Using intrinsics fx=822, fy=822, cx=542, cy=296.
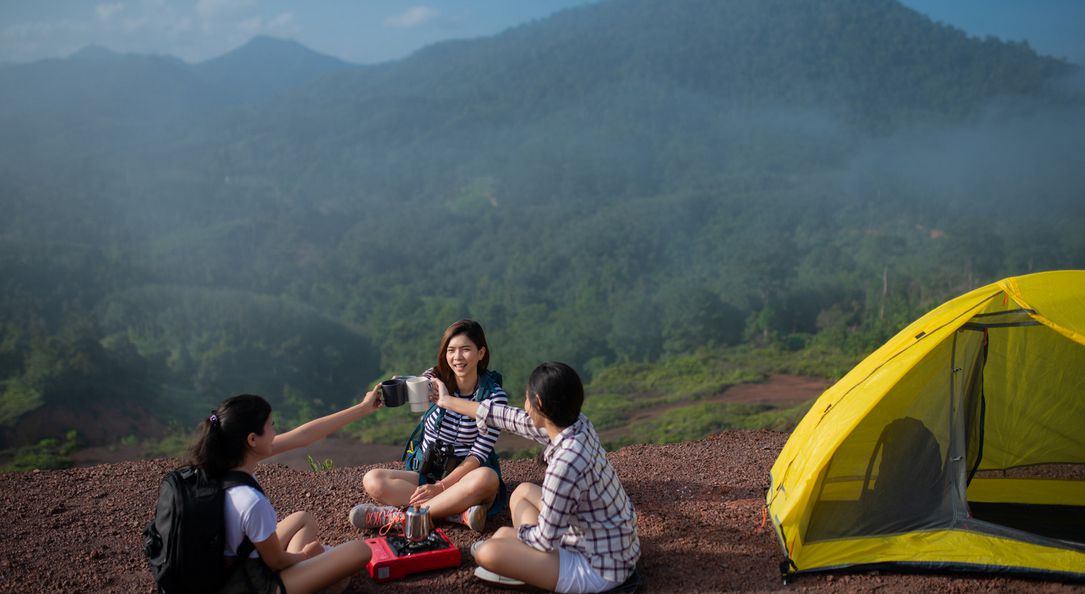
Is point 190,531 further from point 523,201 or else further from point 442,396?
point 523,201

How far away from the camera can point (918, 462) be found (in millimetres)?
4145

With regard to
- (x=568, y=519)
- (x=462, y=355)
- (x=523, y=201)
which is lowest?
(x=568, y=519)

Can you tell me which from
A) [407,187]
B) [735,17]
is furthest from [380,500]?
[735,17]

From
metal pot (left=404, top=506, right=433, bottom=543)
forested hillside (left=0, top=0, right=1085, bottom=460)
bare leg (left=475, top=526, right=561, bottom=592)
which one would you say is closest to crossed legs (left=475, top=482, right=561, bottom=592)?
bare leg (left=475, top=526, right=561, bottom=592)

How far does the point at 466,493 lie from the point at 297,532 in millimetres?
898

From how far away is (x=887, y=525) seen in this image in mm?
4086

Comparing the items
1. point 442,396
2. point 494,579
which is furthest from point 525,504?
point 442,396

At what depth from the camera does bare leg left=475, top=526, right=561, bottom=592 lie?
3.54 meters

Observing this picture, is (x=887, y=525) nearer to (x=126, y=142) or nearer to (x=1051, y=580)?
(x=1051, y=580)

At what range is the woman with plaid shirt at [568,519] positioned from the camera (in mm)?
→ 3393

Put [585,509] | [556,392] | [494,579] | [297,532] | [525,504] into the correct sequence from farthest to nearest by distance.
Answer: [525,504] → [297,532] → [494,579] → [585,509] → [556,392]

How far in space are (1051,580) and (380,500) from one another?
336 centimetres

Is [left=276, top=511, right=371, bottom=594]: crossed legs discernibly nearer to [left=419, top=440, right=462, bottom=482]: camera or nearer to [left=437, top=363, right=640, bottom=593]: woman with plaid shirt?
[left=437, top=363, right=640, bottom=593]: woman with plaid shirt

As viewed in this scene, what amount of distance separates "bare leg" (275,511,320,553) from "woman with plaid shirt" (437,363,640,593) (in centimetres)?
80
